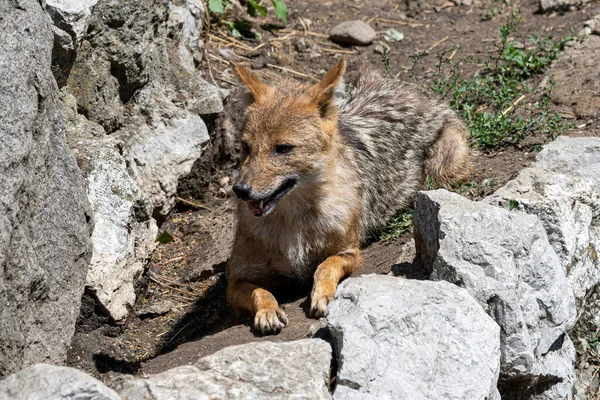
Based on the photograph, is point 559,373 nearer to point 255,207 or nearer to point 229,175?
point 255,207

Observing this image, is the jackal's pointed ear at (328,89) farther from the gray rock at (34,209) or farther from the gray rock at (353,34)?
the gray rock at (353,34)

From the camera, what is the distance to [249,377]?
4.25m

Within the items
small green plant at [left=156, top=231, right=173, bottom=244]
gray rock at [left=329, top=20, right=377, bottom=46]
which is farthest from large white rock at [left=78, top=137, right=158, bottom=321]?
gray rock at [left=329, top=20, right=377, bottom=46]

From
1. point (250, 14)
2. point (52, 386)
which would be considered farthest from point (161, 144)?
point (52, 386)

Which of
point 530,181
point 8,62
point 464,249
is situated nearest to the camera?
point 8,62

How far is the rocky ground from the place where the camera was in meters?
4.58

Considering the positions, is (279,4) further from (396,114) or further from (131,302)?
(131,302)

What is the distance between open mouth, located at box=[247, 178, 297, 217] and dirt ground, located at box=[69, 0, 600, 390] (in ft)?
2.43

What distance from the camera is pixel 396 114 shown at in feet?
25.8

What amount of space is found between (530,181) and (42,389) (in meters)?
3.99

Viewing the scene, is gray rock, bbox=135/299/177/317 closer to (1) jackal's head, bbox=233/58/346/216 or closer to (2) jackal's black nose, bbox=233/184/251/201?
(1) jackal's head, bbox=233/58/346/216

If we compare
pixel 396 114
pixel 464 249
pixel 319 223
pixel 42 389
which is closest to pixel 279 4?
pixel 396 114

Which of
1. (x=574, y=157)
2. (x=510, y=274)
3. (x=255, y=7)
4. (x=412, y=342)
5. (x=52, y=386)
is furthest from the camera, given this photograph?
(x=255, y=7)

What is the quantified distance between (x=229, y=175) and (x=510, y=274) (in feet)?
13.3
